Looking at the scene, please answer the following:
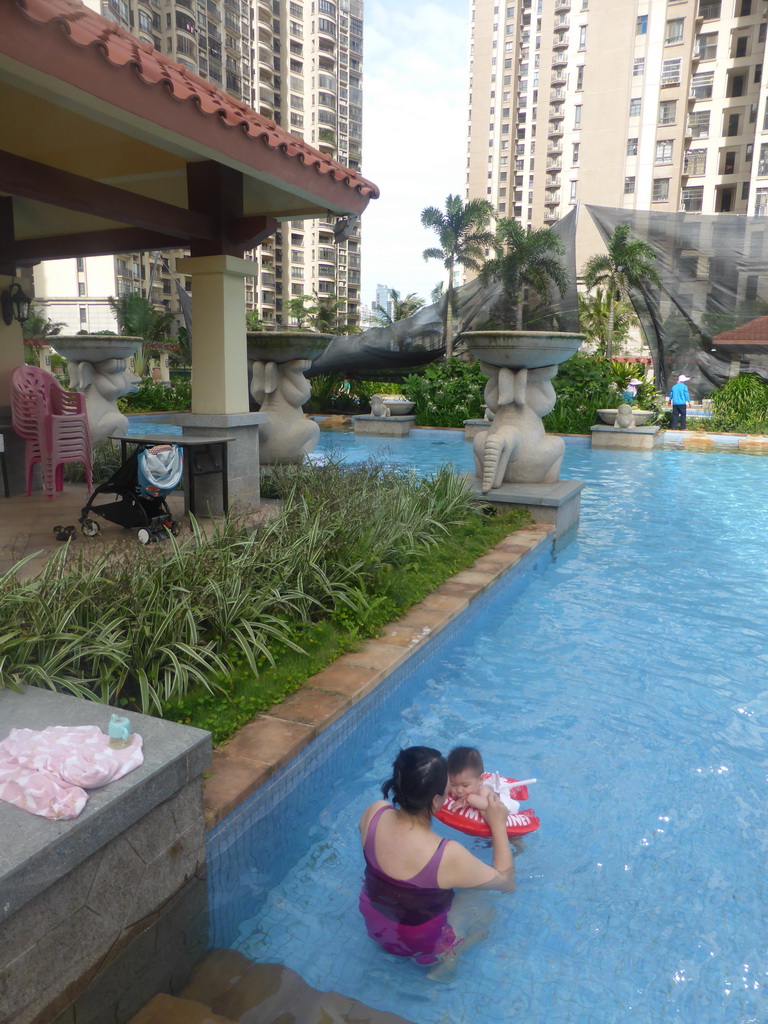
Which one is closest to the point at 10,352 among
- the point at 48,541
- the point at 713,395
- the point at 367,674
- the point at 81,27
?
the point at 48,541

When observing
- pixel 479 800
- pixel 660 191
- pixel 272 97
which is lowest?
pixel 479 800

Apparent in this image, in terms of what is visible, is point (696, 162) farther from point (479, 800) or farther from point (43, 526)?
point (479, 800)

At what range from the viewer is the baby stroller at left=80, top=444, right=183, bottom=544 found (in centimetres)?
486

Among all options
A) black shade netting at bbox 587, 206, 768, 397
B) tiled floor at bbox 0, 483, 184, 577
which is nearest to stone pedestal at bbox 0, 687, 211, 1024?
tiled floor at bbox 0, 483, 184, 577

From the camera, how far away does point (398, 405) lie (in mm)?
17531

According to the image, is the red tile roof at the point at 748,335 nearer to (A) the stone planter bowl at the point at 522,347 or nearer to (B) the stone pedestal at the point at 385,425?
(B) the stone pedestal at the point at 385,425

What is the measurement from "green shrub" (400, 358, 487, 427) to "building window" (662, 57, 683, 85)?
37.1m

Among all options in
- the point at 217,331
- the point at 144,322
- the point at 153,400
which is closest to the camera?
the point at 217,331

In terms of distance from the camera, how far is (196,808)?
2195 millimetres

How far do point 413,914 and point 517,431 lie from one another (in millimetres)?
5592

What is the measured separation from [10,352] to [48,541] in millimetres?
3020

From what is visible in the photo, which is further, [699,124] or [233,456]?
[699,124]

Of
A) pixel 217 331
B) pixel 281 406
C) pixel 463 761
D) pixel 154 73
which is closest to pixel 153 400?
pixel 281 406

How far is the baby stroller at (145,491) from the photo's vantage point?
4.86m
